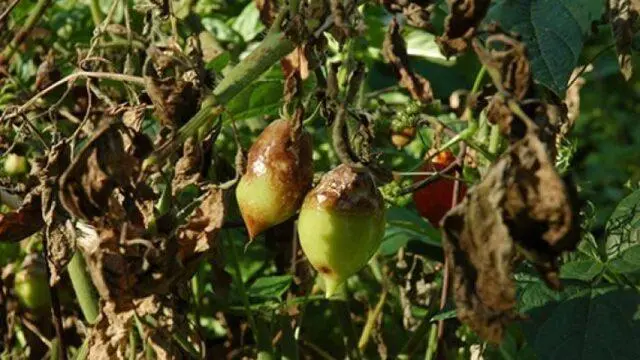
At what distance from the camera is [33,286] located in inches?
70.2

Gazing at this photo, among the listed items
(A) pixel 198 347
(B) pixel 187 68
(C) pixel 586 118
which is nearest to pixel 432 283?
(A) pixel 198 347

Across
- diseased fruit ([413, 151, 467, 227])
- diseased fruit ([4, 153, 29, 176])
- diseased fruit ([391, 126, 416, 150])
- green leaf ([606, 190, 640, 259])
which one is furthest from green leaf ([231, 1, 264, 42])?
green leaf ([606, 190, 640, 259])

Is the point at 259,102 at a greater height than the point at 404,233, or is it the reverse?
the point at 259,102

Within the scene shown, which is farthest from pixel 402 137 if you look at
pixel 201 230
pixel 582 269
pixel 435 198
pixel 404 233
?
pixel 201 230

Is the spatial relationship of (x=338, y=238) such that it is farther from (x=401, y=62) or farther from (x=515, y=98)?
(x=515, y=98)

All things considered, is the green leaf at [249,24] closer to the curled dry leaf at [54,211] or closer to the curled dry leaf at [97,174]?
the curled dry leaf at [54,211]

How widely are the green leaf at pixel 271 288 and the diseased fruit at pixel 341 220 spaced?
41 centimetres

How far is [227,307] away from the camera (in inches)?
64.2

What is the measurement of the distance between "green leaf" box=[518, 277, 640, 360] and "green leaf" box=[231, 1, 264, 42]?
0.77 m

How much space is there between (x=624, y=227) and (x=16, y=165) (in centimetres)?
81

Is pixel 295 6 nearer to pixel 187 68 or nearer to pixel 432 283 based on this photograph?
pixel 187 68

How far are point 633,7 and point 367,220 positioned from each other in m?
0.32

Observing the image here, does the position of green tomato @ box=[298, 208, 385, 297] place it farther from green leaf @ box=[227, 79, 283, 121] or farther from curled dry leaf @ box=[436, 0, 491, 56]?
green leaf @ box=[227, 79, 283, 121]

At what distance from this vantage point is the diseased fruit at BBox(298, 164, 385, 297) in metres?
1.13
